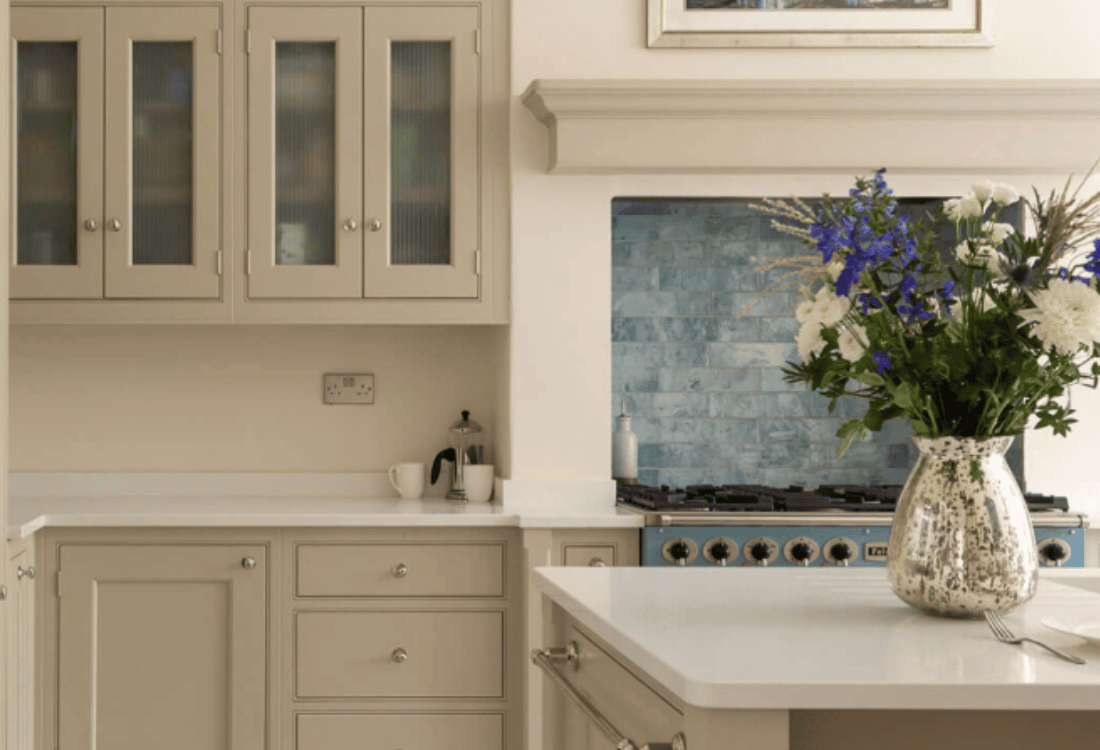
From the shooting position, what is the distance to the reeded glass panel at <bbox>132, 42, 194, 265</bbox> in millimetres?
3076

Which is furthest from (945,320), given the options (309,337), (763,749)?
(309,337)

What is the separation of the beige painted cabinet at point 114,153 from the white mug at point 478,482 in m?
0.86

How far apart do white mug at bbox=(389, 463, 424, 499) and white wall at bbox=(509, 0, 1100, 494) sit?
1.11 feet

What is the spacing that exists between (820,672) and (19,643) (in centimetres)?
213

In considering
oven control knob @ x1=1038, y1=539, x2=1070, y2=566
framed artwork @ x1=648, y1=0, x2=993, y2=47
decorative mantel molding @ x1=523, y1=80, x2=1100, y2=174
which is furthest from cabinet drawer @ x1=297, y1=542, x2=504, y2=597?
framed artwork @ x1=648, y1=0, x2=993, y2=47

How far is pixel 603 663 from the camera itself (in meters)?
1.51

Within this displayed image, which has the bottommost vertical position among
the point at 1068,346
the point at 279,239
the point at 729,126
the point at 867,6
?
the point at 1068,346

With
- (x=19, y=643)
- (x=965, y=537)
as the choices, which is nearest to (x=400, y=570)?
(x=19, y=643)

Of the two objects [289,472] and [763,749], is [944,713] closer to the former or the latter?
[763,749]

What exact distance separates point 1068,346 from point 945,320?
15cm

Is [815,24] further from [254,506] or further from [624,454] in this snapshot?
[254,506]

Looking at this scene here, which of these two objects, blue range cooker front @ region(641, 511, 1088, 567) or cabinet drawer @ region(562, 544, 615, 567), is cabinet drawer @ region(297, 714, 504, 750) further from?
blue range cooker front @ region(641, 511, 1088, 567)

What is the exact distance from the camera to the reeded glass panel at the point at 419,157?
3.10 m

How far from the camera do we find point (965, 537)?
1405 millimetres
